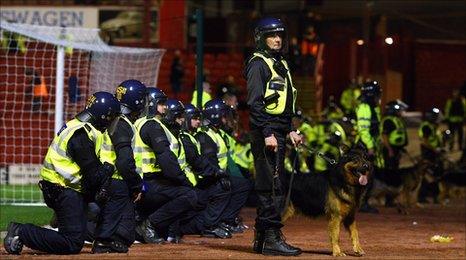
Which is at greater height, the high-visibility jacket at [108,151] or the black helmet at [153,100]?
the black helmet at [153,100]

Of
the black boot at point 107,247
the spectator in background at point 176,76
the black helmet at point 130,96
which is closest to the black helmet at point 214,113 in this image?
the black helmet at point 130,96

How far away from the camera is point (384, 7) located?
40750mm

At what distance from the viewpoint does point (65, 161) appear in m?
11.9

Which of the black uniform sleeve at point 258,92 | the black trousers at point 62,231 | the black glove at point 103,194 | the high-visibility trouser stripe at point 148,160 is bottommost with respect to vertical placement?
the black trousers at point 62,231

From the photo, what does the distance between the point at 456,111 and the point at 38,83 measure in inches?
518

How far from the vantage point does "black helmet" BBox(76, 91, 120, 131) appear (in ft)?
39.2

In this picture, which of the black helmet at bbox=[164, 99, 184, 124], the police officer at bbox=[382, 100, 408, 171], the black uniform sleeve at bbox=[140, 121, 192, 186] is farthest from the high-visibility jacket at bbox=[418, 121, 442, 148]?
the black uniform sleeve at bbox=[140, 121, 192, 186]

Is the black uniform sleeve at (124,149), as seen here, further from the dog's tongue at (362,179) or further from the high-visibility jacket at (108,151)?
the dog's tongue at (362,179)

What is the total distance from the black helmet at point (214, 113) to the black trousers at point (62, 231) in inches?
184

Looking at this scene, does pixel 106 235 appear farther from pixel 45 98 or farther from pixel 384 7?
pixel 384 7

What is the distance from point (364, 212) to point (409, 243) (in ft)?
18.7

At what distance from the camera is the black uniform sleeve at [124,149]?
1241cm

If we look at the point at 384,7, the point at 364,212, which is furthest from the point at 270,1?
the point at 364,212

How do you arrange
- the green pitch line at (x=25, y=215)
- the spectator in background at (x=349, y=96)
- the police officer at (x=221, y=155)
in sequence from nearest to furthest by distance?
the police officer at (x=221, y=155)
the green pitch line at (x=25, y=215)
the spectator in background at (x=349, y=96)
